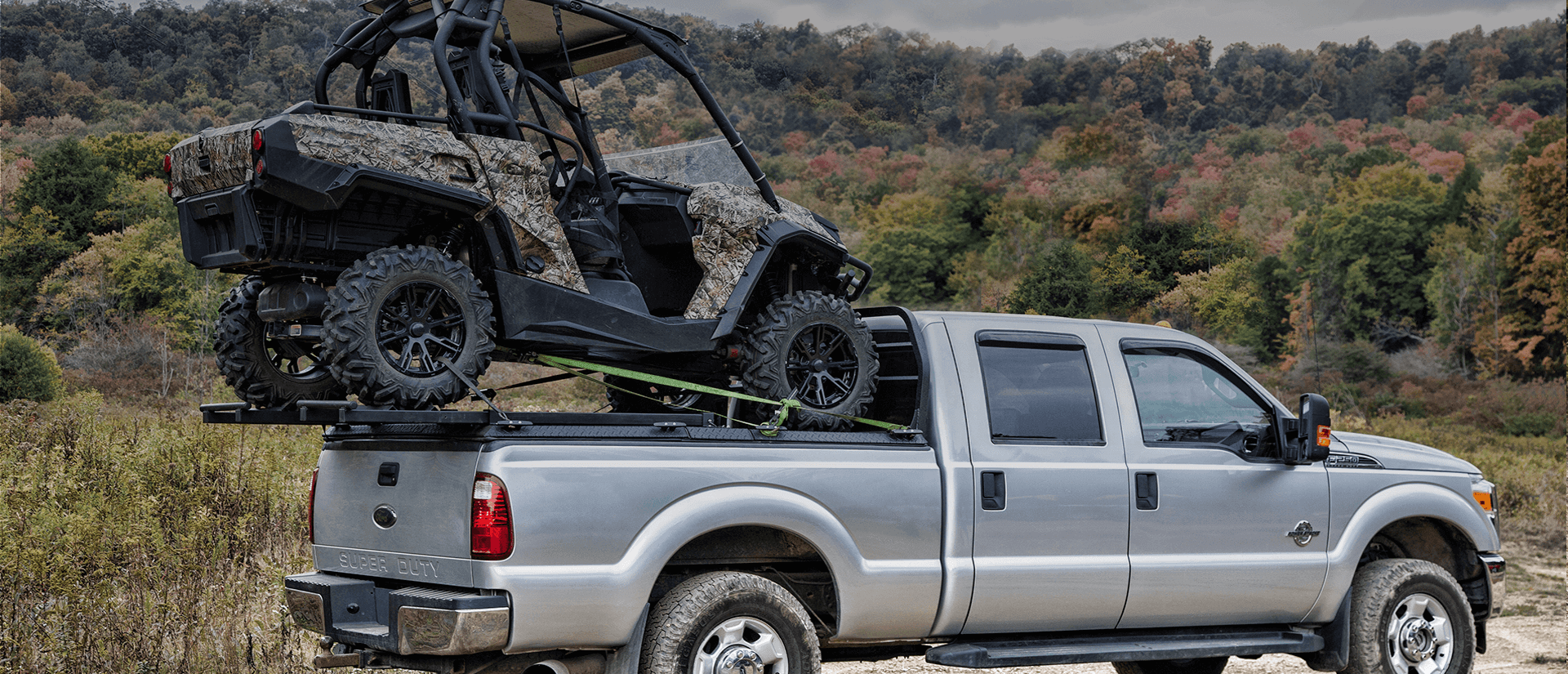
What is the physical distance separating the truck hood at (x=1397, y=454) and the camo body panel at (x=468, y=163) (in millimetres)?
4125

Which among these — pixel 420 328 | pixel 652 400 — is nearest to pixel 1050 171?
pixel 652 400

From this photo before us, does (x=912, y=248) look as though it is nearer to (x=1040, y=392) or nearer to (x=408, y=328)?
(x=1040, y=392)

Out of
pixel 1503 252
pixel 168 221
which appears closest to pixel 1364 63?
pixel 1503 252

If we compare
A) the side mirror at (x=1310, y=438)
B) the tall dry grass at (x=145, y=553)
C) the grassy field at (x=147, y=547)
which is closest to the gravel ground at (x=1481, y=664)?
the side mirror at (x=1310, y=438)

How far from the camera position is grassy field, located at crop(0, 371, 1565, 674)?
6.19 meters

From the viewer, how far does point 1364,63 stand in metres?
63.2

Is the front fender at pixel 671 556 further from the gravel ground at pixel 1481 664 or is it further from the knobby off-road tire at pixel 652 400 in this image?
the gravel ground at pixel 1481 664

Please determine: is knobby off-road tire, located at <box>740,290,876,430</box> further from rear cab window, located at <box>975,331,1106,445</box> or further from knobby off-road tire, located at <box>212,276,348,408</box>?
knobby off-road tire, located at <box>212,276,348,408</box>

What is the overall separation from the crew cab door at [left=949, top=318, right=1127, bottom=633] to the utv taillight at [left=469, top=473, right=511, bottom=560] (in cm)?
212

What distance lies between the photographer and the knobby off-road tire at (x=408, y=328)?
14.9 feet

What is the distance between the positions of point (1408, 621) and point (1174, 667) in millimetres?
1286

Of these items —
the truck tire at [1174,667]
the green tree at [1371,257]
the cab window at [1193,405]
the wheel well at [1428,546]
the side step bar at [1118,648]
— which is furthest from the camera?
the green tree at [1371,257]

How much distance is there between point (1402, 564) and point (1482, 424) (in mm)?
31876

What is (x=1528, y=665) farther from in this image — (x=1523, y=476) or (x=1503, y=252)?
(x=1503, y=252)
